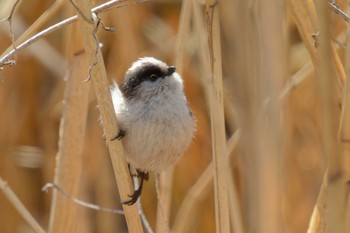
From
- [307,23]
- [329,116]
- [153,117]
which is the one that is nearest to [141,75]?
[153,117]

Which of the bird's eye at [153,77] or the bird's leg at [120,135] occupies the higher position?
the bird's eye at [153,77]

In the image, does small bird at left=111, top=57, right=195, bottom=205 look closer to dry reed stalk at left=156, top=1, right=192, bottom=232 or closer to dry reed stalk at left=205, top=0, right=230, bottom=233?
dry reed stalk at left=156, top=1, right=192, bottom=232

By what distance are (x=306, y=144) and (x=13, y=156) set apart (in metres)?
1.21

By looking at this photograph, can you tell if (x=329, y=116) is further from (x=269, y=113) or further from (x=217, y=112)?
(x=217, y=112)

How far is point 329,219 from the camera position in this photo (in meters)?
0.96

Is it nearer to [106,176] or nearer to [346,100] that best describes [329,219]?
[346,100]

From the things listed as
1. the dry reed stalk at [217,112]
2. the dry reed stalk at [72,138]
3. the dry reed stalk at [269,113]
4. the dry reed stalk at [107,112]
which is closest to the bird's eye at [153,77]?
the dry reed stalk at [72,138]

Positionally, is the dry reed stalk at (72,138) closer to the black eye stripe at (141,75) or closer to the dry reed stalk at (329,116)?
the black eye stripe at (141,75)

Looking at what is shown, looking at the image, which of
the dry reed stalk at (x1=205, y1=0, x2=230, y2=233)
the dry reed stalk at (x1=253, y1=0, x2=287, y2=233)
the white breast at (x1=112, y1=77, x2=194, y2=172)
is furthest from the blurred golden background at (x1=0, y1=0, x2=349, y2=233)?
the dry reed stalk at (x1=253, y1=0, x2=287, y2=233)

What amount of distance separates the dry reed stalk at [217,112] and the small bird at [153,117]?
0.39m

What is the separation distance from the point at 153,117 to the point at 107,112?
0.99ft

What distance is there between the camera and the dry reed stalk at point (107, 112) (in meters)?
1.28

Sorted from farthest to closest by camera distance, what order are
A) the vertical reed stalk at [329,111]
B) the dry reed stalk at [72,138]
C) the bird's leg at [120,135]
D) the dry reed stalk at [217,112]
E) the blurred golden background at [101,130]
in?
the blurred golden background at [101,130] < the dry reed stalk at [72,138] < the bird's leg at [120,135] < the dry reed stalk at [217,112] < the vertical reed stalk at [329,111]

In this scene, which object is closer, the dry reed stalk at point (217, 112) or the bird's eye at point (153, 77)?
the dry reed stalk at point (217, 112)
